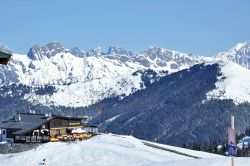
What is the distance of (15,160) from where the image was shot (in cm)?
7169

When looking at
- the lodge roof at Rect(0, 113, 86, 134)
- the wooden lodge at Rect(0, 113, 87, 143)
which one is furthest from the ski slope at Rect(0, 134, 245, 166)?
the lodge roof at Rect(0, 113, 86, 134)

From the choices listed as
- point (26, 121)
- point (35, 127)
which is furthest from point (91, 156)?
point (26, 121)

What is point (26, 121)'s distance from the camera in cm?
12381

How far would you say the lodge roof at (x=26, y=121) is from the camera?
114m

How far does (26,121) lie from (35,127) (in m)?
12.4

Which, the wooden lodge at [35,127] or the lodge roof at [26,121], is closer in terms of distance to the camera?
Result: the wooden lodge at [35,127]

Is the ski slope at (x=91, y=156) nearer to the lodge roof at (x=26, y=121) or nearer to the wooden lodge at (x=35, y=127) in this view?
the wooden lodge at (x=35, y=127)

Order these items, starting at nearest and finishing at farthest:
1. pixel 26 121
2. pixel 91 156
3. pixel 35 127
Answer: pixel 91 156 < pixel 35 127 < pixel 26 121

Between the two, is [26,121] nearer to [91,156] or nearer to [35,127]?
[35,127]

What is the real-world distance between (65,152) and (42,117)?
51.7m

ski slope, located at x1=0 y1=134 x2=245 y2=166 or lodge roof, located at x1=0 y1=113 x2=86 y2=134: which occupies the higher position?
lodge roof, located at x1=0 y1=113 x2=86 y2=134

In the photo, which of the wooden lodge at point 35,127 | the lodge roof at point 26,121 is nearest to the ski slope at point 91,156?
the wooden lodge at point 35,127

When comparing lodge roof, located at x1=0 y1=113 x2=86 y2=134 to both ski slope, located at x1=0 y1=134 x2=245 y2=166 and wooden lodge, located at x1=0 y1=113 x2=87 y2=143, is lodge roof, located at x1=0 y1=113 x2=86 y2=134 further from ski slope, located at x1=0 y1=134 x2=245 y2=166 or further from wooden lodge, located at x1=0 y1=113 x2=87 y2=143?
ski slope, located at x1=0 y1=134 x2=245 y2=166

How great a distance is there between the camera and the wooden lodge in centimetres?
10981
